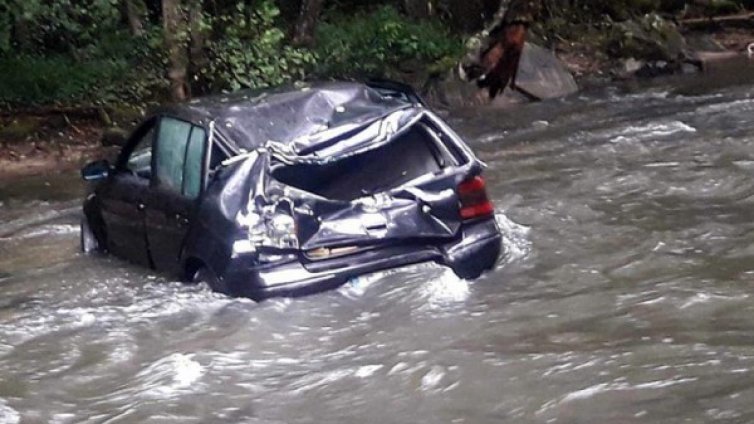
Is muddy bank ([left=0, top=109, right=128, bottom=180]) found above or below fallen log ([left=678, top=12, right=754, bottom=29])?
above

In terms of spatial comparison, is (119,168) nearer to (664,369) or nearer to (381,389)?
(381,389)

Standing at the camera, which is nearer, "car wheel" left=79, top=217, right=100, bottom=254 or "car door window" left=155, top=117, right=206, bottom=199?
"car door window" left=155, top=117, right=206, bottom=199

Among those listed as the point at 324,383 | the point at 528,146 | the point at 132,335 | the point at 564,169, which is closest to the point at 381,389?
the point at 324,383

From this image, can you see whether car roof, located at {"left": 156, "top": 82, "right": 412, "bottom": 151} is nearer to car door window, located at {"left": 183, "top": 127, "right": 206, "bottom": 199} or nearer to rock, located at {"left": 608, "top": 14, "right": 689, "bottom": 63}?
car door window, located at {"left": 183, "top": 127, "right": 206, "bottom": 199}

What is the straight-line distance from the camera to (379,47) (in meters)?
20.9

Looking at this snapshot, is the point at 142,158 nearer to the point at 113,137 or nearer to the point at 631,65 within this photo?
the point at 113,137

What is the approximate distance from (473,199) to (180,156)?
6.58ft

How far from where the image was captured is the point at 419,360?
6.71 metres

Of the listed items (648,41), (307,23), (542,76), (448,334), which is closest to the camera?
(448,334)

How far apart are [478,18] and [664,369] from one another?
58.3ft

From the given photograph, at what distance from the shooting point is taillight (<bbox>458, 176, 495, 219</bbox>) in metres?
7.83

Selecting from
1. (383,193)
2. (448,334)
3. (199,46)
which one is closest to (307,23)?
(199,46)

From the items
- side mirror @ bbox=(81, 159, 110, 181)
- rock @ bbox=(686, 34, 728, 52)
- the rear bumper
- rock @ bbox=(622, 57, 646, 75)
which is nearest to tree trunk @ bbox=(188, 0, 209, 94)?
rock @ bbox=(622, 57, 646, 75)

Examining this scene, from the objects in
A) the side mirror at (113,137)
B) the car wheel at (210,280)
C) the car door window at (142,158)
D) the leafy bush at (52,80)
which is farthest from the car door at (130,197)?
the leafy bush at (52,80)
